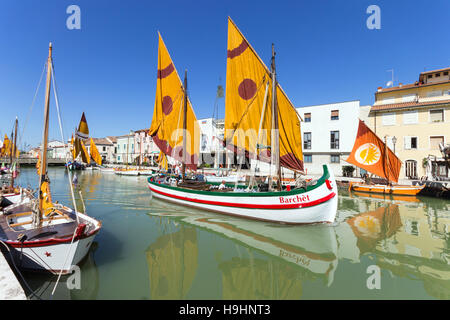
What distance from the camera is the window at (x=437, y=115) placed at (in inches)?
993

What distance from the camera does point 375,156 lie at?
19766mm

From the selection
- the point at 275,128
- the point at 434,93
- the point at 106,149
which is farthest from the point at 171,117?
the point at 106,149

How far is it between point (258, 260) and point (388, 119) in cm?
3181

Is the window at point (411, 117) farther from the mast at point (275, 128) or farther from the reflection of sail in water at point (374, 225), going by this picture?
the mast at point (275, 128)

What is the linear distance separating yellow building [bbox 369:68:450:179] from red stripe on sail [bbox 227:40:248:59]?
73.5 feet

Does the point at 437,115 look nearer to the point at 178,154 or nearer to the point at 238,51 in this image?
the point at 238,51

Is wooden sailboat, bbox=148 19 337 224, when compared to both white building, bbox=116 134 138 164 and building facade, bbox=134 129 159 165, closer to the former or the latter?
Answer: building facade, bbox=134 129 159 165

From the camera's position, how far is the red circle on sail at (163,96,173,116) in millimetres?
17203

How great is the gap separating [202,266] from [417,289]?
614 centimetres

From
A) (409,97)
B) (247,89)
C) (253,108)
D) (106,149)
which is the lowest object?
(253,108)

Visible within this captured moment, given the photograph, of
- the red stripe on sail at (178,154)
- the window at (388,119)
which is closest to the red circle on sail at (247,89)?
the red stripe on sail at (178,154)

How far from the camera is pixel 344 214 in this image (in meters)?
13.2
